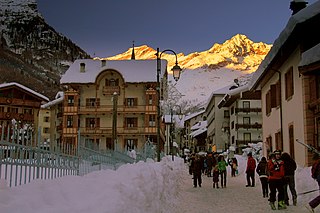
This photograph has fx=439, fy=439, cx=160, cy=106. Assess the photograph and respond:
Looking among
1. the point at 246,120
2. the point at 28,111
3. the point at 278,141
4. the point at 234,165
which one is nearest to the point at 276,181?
the point at 278,141

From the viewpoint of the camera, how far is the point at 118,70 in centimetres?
5622

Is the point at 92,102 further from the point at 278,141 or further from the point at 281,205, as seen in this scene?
the point at 281,205

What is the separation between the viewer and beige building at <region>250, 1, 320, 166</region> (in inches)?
717

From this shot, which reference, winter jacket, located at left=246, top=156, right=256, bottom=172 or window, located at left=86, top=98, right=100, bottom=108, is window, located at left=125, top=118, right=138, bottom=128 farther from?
winter jacket, located at left=246, top=156, right=256, bottom=172

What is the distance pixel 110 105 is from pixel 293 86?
37037mm

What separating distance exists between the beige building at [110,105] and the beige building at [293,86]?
28.6m

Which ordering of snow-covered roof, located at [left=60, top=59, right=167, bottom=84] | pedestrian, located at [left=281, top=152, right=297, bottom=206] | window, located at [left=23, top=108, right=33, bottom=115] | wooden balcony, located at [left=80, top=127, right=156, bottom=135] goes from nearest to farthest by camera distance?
pedestrian, located at [left=281, top=152, right=297, bottom=206]
wooden balcony, located at [left=80, top=127, right=156, bottom=135]
window, located at [left=23, top=108, right=33, bottom=115]
snow-covered roof, located at [left=60, top=59, right=167, bottom=84]

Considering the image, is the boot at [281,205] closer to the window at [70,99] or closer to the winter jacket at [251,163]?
the winter jacket at [251,163]

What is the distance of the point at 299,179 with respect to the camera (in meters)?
16.2

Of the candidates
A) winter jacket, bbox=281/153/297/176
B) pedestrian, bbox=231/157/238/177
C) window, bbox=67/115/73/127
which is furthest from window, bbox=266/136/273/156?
window, bbox=67/115/73/127

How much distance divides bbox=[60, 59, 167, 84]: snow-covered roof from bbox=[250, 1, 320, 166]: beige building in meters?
30.4

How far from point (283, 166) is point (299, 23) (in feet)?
22.8

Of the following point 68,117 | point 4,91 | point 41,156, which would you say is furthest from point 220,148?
point 41,156

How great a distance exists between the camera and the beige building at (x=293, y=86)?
1822 cm
